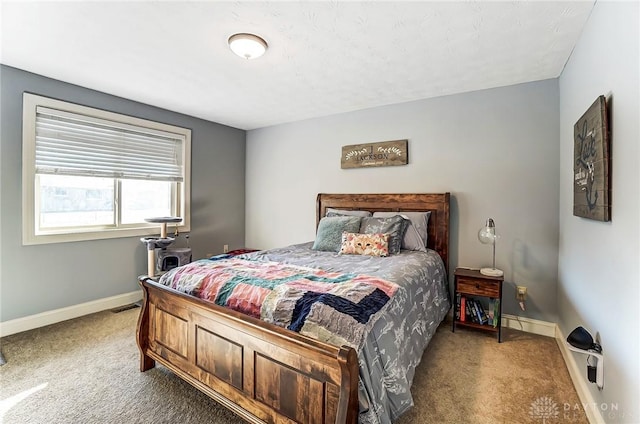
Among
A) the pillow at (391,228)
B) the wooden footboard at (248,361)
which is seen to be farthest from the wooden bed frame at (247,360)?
the pillow at (391,228)

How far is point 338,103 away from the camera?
3.55 meters

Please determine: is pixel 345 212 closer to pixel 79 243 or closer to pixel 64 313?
pixel 79 243

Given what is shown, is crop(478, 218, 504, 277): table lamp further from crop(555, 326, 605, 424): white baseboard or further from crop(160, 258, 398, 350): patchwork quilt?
crop(160, 258, 398, 350): patchwork quilt

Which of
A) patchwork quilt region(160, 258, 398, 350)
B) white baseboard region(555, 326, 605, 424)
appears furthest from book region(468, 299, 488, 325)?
patchwork quilt region(160, 258, 398, 350)

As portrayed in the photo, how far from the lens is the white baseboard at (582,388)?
161 cm

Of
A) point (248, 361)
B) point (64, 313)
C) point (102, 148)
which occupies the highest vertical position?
point (102, 148)

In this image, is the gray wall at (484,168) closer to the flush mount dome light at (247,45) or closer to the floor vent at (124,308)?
the flush mount dome light at (247,45)

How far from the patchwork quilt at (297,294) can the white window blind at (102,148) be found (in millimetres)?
1996

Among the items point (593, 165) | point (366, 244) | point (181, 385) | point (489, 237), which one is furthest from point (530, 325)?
point (181, 385)

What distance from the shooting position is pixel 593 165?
1.66 m

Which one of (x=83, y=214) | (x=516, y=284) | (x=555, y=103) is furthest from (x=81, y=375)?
(x=555, y=103)

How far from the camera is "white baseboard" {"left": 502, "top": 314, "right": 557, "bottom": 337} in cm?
276

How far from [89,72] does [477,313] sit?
4.24 meters

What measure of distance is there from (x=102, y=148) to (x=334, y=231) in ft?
8.89
